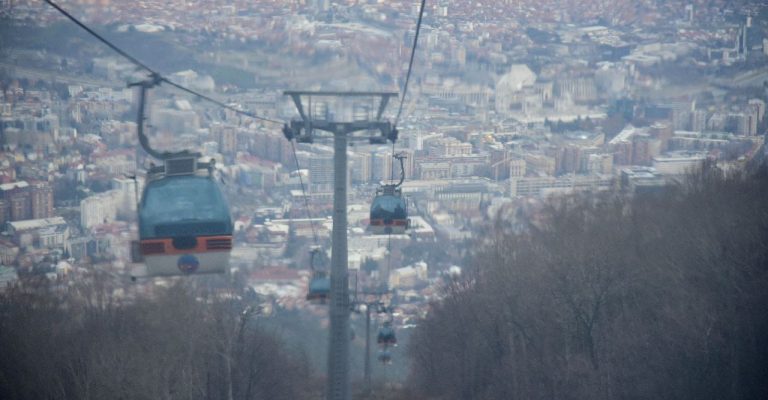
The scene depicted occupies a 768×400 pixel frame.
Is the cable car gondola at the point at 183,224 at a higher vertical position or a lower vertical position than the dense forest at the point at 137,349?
higher

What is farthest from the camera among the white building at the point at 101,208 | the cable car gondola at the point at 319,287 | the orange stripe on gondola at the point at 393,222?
the white building at the point at 101,208

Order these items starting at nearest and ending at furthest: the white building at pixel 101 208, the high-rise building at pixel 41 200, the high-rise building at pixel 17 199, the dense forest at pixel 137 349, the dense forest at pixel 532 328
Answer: the dense forest at pixel 532 328, the dense forest at pixel 137 349, the white building at pixel 101 208, the high-rise building at pixel 17 199, the high-rise building at pixel 41 200

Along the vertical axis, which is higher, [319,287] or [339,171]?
[339,171]

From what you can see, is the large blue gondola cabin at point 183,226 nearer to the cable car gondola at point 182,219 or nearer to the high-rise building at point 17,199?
the cable car gondola at point 182,219

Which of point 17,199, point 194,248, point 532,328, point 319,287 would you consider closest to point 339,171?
point 319,287

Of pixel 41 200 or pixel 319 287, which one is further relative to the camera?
pixel 41 200

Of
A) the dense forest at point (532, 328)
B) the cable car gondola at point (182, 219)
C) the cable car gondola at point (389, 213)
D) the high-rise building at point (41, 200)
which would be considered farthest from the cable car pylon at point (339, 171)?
the high-rise building at point (41, 200)

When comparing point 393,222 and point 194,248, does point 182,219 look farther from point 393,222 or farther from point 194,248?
point 393,222
